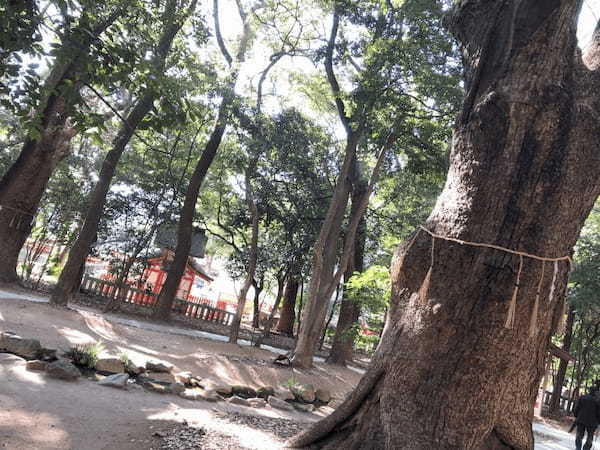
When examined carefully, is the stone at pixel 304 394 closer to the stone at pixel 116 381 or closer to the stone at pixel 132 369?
the stone at pixel 132 369

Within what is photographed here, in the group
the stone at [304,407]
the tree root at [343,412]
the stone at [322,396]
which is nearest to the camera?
the tree root at [343,412]

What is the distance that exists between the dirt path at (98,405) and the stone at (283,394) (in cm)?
85

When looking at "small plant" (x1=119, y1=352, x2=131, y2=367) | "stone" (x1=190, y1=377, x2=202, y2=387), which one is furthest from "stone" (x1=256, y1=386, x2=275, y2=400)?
"small plant" (x1=119, y1=352, x2=131, y2=367)

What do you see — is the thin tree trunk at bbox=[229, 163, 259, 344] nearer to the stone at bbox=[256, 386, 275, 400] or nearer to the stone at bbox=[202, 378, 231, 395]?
the stone at bbox=[256, 386, 275, 400]

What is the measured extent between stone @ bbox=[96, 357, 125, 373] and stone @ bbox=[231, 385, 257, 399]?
6.55ft

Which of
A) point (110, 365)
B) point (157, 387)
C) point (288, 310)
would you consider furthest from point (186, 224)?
point (157, 387)

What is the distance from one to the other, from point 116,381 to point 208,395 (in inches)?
52.9

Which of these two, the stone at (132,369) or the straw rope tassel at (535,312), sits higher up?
the straw rope tassel at (535,312)

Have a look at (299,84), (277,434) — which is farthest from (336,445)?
(299,84)

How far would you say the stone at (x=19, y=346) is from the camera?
614 cm

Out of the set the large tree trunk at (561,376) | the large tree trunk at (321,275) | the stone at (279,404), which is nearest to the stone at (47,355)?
the stone at (279,404)

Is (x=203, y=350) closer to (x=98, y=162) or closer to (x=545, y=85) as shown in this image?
(x=545, y=85)

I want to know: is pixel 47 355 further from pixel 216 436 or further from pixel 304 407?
pixel 304 407

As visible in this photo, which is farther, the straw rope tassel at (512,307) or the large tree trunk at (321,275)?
the large tree trunk at (321,275)
